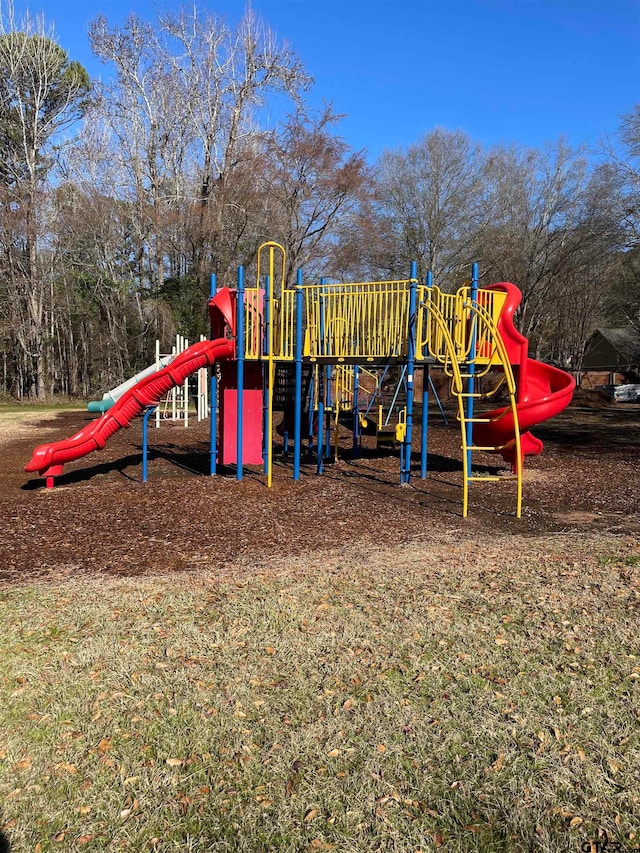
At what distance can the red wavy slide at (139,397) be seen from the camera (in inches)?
395

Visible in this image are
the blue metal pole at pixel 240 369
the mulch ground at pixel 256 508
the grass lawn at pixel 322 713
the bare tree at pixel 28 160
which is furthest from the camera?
the bare tree at pixel 28 160

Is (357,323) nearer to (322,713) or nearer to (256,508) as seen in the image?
(256,508)

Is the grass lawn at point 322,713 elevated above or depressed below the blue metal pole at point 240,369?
below

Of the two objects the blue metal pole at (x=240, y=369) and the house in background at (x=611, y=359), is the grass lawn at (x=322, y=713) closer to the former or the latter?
the blue metal pole at (x=240, y=369)

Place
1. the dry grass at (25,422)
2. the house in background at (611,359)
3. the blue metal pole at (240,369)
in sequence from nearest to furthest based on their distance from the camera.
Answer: the blue metal pole at (240,369) → the dry grass at (25,422) → the house in background at (611,359)

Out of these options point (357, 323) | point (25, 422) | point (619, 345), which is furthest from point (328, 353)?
point (619, 345)

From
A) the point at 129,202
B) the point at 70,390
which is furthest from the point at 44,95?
the point at 70,390

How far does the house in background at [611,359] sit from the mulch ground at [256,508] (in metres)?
26.1

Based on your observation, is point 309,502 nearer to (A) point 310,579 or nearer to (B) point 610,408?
(A) point 310,579

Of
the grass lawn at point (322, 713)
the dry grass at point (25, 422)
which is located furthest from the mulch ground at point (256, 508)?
the dry grass at point (25, 422)

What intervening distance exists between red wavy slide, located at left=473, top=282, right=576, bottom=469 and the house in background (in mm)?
25799

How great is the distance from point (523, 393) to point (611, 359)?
4418cm

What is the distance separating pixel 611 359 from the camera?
168 feet

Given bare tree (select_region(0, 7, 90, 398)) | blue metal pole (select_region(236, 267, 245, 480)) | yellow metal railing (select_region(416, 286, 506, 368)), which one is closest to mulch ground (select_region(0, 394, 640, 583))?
blue metal pole (select_region(236, 267, 245, 480))
